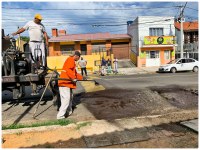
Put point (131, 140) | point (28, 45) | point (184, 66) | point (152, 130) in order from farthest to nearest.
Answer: point (184, 66) → point (28, 45) → point (152, 130) → point (131, 140)

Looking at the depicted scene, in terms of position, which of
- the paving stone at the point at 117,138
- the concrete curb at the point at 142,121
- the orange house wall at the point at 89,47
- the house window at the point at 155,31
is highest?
the house window at the point at 155,31

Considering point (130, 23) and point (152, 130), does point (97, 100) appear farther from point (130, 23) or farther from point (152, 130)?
point (130, 23)

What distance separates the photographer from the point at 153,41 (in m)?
28.5

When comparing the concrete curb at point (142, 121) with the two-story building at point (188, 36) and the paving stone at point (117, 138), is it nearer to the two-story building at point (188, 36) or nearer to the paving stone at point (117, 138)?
the paving stone at point (117, 138)

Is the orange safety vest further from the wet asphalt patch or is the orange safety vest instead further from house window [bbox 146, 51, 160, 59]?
house window [bbox 146, 51, 160, 59]

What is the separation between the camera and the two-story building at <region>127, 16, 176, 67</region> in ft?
93.7

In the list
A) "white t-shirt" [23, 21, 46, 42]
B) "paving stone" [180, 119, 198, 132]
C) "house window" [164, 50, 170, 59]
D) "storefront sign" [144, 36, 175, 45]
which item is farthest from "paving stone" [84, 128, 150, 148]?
"house window" [164, 50, 170, 59]

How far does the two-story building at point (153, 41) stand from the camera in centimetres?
2855

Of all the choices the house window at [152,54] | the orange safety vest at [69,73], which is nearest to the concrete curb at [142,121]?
the orange safety vest at [69,73]

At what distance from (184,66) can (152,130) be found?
1803 centimetres

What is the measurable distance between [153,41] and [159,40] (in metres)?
0.71

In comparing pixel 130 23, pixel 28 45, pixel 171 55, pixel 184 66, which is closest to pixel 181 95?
pixel 28 45

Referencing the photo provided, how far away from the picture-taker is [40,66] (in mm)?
7566

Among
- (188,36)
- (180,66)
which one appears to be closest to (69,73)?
(180,66)
